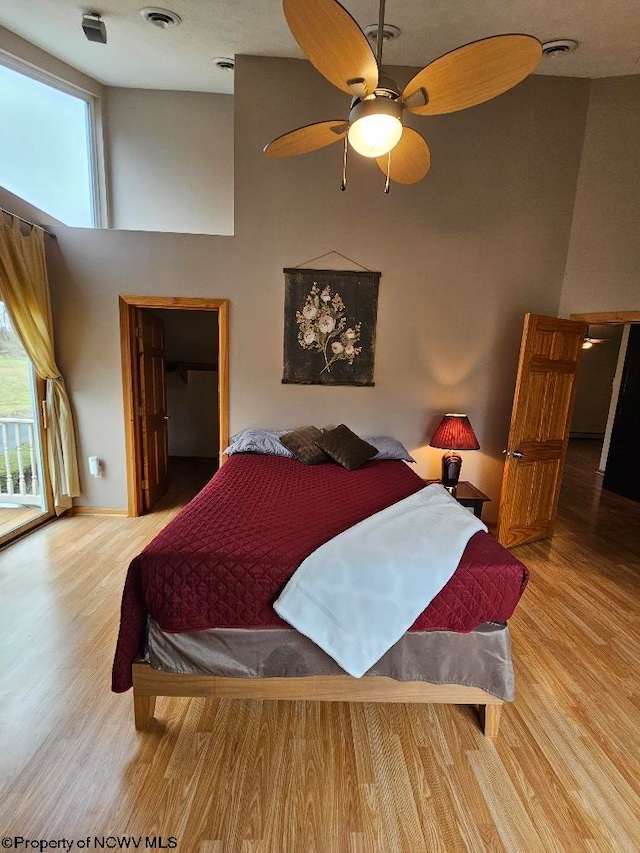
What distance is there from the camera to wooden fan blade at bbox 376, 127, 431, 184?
1901 millimetres

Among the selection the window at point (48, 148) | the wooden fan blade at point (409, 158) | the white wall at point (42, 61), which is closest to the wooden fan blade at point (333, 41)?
the wooden fan blade at point (409, 158)

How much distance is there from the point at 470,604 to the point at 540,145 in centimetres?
376

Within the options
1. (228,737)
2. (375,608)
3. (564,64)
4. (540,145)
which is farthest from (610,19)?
(228,737)

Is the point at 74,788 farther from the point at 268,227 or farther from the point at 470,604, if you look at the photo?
the point at 268,227

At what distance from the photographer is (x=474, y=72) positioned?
150 centimetres

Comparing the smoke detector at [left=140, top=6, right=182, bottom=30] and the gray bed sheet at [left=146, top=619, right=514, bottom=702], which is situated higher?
the smoke detector at [left=140, top=6, right=182, bottom=30]

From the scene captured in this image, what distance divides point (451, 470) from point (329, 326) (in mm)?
1601

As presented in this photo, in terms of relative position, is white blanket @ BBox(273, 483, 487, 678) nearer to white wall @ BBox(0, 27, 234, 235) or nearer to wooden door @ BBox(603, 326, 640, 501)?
white wall @ BBox(0, 27, 234, 235)

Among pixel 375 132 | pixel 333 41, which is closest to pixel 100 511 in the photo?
pixel 375 132

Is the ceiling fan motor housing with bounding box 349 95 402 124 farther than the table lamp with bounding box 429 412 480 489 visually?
No

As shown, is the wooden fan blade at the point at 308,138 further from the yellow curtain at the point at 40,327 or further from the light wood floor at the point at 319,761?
the light wood floor at the point at 319,761

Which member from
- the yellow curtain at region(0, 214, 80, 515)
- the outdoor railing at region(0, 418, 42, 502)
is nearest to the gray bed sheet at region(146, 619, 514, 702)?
the yellow curtain at region(0, 214, 80, 515)

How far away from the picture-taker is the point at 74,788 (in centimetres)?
145

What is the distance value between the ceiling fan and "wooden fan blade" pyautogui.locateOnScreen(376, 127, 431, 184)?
1 cm
